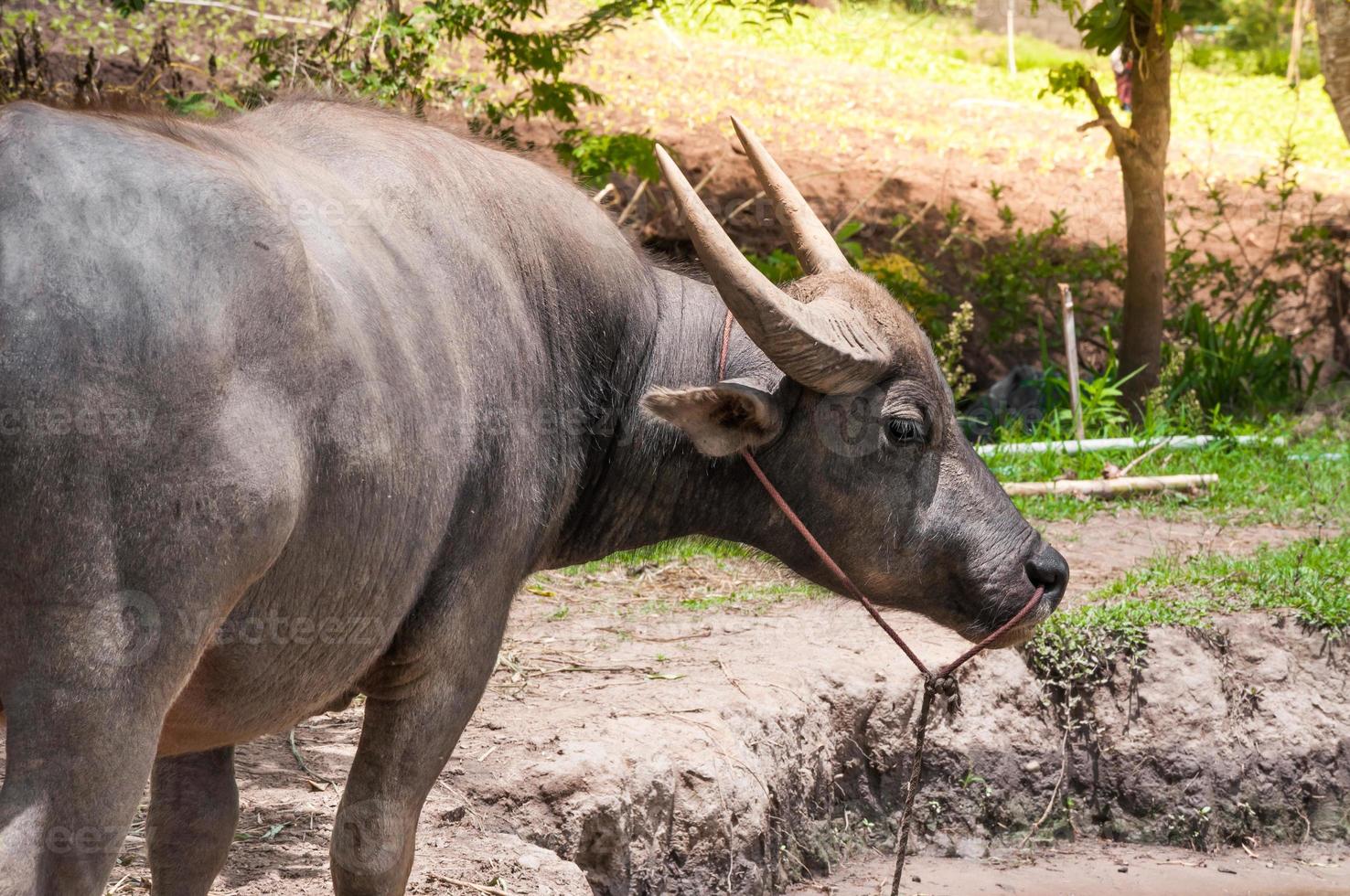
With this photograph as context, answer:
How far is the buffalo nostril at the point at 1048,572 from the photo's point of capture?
348 cm

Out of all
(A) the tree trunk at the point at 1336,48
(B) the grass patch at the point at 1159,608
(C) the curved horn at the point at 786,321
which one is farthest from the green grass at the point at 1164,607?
(A) the tree trunk at the point at 1336,48

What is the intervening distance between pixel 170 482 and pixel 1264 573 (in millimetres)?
5274

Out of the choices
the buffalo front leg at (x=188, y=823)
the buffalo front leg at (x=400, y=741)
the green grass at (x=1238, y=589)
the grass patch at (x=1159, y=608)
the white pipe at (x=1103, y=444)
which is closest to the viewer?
the buffalo front leg at (x=400, y=741)

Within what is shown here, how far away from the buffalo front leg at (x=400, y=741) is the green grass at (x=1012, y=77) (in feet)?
37.2

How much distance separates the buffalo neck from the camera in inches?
132

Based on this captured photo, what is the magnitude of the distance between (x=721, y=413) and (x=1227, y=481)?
5617 mm

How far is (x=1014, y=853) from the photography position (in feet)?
17.8

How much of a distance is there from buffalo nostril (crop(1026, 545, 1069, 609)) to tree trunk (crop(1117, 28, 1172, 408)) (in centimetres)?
610

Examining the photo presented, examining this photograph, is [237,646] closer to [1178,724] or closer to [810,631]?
[810,631]

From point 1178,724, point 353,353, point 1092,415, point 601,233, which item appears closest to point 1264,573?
point 1178,724

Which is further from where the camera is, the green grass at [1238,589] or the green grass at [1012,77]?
the green grass at [1012,77]

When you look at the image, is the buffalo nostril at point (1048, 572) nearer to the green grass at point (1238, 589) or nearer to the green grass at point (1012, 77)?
the green grass at point (1238, 589)

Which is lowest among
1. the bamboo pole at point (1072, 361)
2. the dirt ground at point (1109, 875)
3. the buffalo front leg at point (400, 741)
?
the dirt ground at point (1109, 875)

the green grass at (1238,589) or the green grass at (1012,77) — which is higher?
the green grass at (1012,77)
